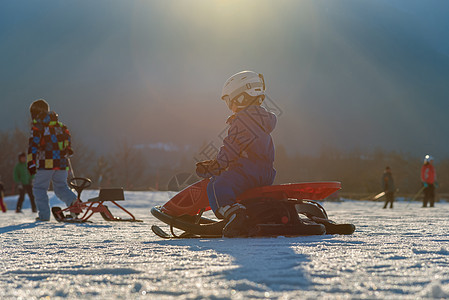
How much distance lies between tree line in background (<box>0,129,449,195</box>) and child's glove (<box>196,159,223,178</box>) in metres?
36.0

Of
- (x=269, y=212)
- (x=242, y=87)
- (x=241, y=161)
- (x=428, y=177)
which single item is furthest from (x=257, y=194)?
(x=428, y=177)

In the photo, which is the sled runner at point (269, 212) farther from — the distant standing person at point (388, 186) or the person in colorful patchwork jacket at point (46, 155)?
the distant standing person at point (388, 186)

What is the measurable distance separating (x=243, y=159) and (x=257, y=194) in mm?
326

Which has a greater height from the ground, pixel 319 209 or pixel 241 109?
pixel 241 109

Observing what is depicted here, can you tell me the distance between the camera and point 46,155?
21.7ft

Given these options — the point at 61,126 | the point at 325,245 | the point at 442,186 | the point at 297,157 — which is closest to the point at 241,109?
the point at 325,245

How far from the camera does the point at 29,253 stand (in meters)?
2.88

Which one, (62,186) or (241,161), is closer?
(241,161)

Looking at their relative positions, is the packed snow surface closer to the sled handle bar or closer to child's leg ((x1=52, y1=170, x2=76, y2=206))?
the sled handle bar

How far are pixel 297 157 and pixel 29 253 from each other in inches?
3077

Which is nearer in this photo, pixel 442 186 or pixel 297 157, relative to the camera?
pixel 442 186

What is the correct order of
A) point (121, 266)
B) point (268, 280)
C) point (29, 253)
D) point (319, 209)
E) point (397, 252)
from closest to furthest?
point (268, 280)
point (121, 266)
point (397, 252)
point (29, 253)
point (319, 209)

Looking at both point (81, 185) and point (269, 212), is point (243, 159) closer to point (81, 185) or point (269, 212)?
point (269, 212)

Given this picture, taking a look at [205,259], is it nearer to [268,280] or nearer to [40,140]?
[268,280]
